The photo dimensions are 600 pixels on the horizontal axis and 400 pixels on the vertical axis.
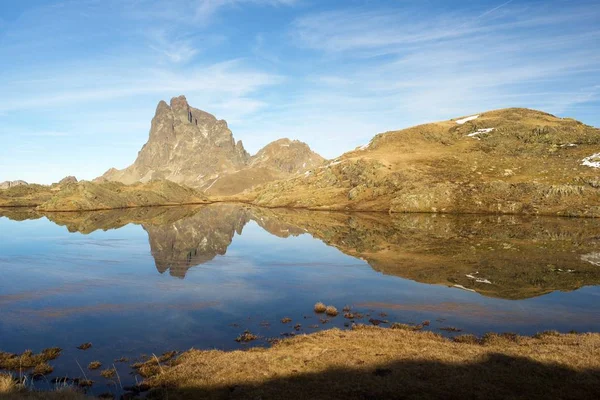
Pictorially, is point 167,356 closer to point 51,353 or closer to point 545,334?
point 51,353

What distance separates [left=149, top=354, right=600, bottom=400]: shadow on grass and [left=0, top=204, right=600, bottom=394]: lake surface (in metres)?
7.27

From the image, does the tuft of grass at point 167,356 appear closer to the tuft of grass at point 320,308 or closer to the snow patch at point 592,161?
the tuft of grass at point 320,308

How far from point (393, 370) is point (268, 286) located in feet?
82.7

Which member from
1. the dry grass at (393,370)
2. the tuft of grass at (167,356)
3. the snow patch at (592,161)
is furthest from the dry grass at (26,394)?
the snow patch at (592,161)

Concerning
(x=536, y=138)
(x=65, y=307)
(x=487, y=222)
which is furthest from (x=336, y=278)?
(x=536, y=138)

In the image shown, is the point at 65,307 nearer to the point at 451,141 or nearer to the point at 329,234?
the point at 329,234

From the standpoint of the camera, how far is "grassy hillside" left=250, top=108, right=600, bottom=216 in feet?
413

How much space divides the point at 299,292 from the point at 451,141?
592 ft

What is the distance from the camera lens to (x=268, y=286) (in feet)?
144

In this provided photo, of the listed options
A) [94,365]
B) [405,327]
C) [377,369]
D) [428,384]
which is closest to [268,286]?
[405,327]

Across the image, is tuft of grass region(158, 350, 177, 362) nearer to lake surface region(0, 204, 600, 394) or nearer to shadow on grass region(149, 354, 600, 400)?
lake surface region(0, 204, 600, 394)

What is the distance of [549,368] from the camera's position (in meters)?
19.7

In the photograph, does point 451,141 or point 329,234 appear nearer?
point 329,234

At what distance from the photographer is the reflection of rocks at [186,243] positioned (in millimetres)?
57906
